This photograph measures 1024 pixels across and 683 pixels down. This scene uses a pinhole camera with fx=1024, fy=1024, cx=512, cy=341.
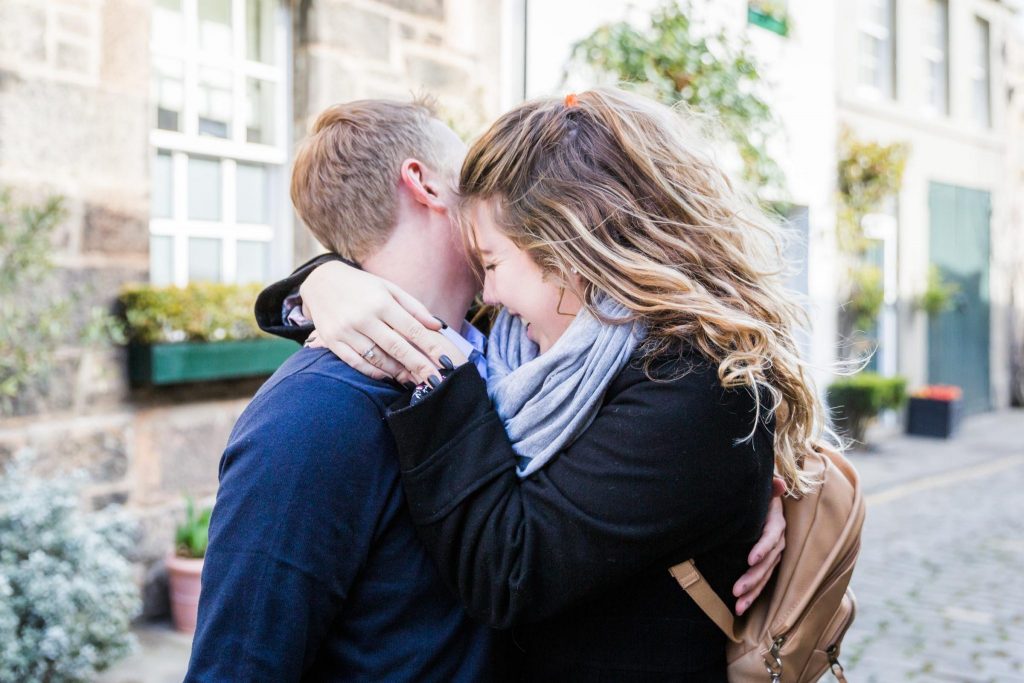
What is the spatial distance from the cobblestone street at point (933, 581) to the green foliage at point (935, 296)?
2515mm

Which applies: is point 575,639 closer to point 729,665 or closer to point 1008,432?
point 729,665

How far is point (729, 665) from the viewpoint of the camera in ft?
5.40

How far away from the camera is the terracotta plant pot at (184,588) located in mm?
4430

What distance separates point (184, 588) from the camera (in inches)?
176

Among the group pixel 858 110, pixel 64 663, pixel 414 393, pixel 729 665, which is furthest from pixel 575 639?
pixel 858 110

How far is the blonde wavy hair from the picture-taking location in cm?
146

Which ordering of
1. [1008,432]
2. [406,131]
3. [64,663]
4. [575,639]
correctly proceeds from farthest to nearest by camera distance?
[1008,432] → [64,663] → [406,131] → [575,639]

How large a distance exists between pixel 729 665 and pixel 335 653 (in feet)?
2.07

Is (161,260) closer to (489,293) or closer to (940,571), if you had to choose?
(489,293)

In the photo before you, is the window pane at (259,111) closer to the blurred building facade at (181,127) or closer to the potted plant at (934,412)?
the blurred building facade at (181,127)

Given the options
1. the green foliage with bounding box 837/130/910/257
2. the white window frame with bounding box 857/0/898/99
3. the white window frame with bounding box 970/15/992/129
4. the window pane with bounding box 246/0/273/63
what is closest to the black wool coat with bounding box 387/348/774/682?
the window pane with bounding box 246/0/273/63

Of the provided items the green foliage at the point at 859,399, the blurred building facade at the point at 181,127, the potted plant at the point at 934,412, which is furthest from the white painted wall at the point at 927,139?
the blurred building facade at the point at 181,127

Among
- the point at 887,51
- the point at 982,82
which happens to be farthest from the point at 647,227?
the point at 982,82

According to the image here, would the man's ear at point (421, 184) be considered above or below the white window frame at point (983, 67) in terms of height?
below
